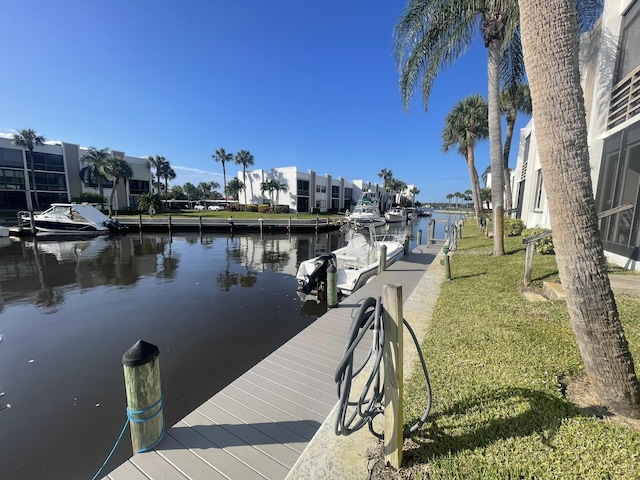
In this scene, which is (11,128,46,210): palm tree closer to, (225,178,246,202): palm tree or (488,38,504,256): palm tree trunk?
(225,178,246,202): palm tree

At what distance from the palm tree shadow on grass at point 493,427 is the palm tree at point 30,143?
54630 mm

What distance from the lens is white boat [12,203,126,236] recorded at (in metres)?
23.9

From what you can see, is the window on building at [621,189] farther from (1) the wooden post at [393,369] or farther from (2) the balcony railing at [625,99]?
(1) the wooden post at [393,369]

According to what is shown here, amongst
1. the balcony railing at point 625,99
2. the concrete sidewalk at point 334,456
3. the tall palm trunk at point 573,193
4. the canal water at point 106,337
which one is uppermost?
the balcony railing at point 625,99

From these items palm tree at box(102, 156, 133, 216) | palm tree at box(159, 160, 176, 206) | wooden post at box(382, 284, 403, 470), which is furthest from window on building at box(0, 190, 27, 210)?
wooden post at box(382, 284, 403, 470)

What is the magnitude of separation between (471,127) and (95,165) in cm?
4910

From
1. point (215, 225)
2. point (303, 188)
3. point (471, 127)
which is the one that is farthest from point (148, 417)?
point (303, 188)

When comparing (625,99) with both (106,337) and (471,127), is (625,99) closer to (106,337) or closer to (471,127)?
(106,337)

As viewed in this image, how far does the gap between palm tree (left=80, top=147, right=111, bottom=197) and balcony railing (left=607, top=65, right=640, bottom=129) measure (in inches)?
2053

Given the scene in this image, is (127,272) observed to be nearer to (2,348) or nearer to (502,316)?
(2,348)

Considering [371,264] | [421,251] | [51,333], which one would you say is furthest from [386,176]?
[51,333]

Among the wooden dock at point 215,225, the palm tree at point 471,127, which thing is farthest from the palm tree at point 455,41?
the wooden dock at point 215,225

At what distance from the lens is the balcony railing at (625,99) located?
23.1 feet

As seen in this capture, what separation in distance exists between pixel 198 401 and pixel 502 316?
5471 millimetres
